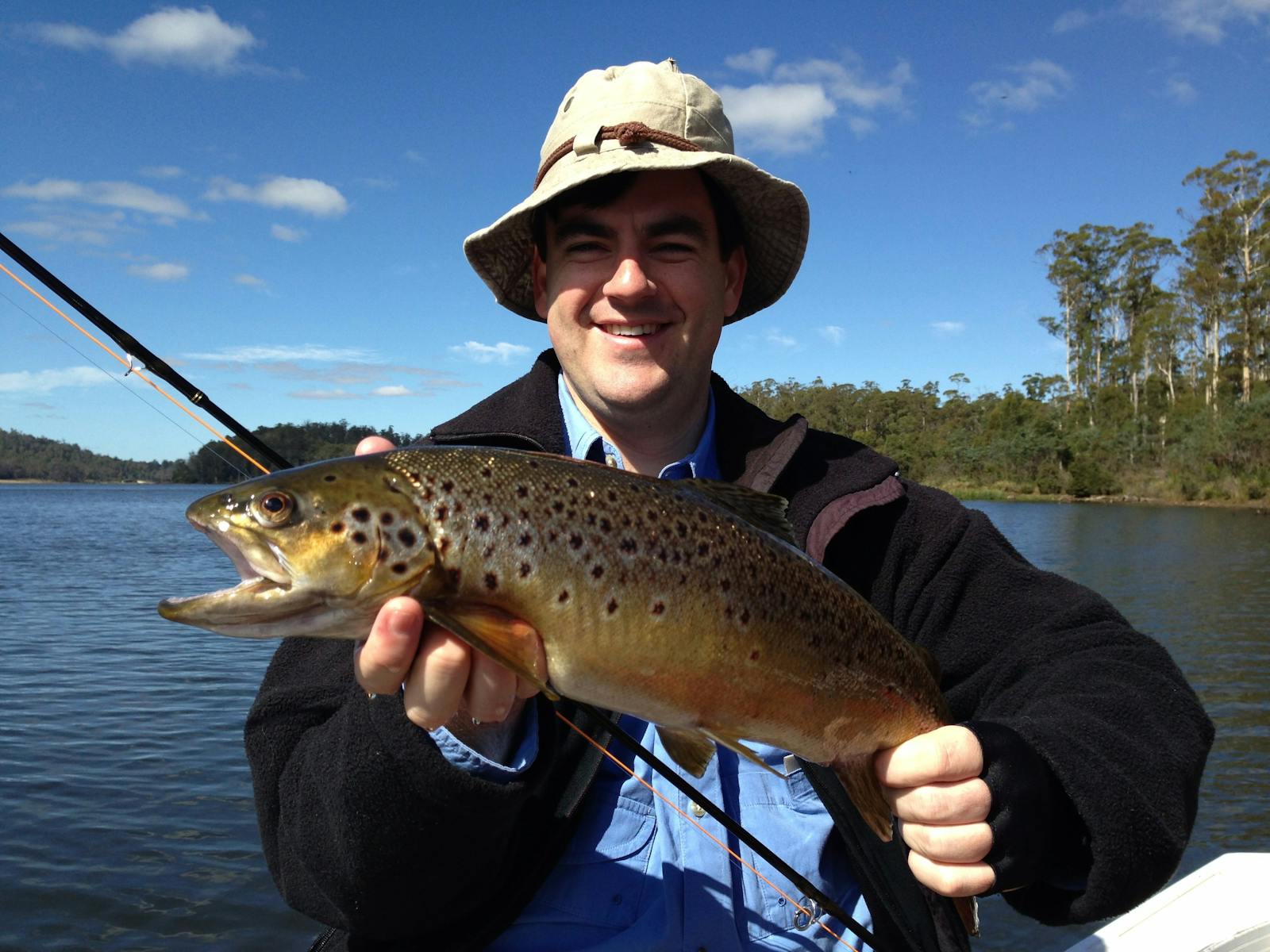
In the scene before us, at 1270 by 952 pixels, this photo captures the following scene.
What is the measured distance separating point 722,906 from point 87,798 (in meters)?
10.2

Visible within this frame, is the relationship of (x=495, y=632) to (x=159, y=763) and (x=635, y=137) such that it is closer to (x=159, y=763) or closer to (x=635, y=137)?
(x=635, y=137)

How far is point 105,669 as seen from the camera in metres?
15.7

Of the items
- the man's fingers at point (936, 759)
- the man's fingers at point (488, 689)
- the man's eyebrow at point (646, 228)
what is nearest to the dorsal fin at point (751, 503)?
the man's fingers at point (936, 759)

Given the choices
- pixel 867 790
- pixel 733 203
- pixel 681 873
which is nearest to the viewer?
pixel 867 790

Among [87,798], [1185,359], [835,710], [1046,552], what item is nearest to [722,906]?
[835,710]

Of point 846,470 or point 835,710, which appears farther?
point 846,470

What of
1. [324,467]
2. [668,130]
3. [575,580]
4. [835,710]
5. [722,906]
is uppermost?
[668,130]

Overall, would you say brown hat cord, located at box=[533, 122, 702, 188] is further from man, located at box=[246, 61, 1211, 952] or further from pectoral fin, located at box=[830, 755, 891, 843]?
pectoral fin, located at box=[830, 755, 891, 843]

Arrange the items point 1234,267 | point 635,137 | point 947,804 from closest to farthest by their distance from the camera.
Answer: point 947,804, point 635,137, point 1234,267

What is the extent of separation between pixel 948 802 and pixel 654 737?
108cm

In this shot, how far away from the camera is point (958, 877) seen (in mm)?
2543

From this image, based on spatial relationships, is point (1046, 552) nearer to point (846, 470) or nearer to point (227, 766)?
point (227, 766)

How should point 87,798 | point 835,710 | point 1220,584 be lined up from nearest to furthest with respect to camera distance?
point 835,710
point 87,798
point 1220,584

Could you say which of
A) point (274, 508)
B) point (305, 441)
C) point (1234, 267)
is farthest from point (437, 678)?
point (1234, 267)
